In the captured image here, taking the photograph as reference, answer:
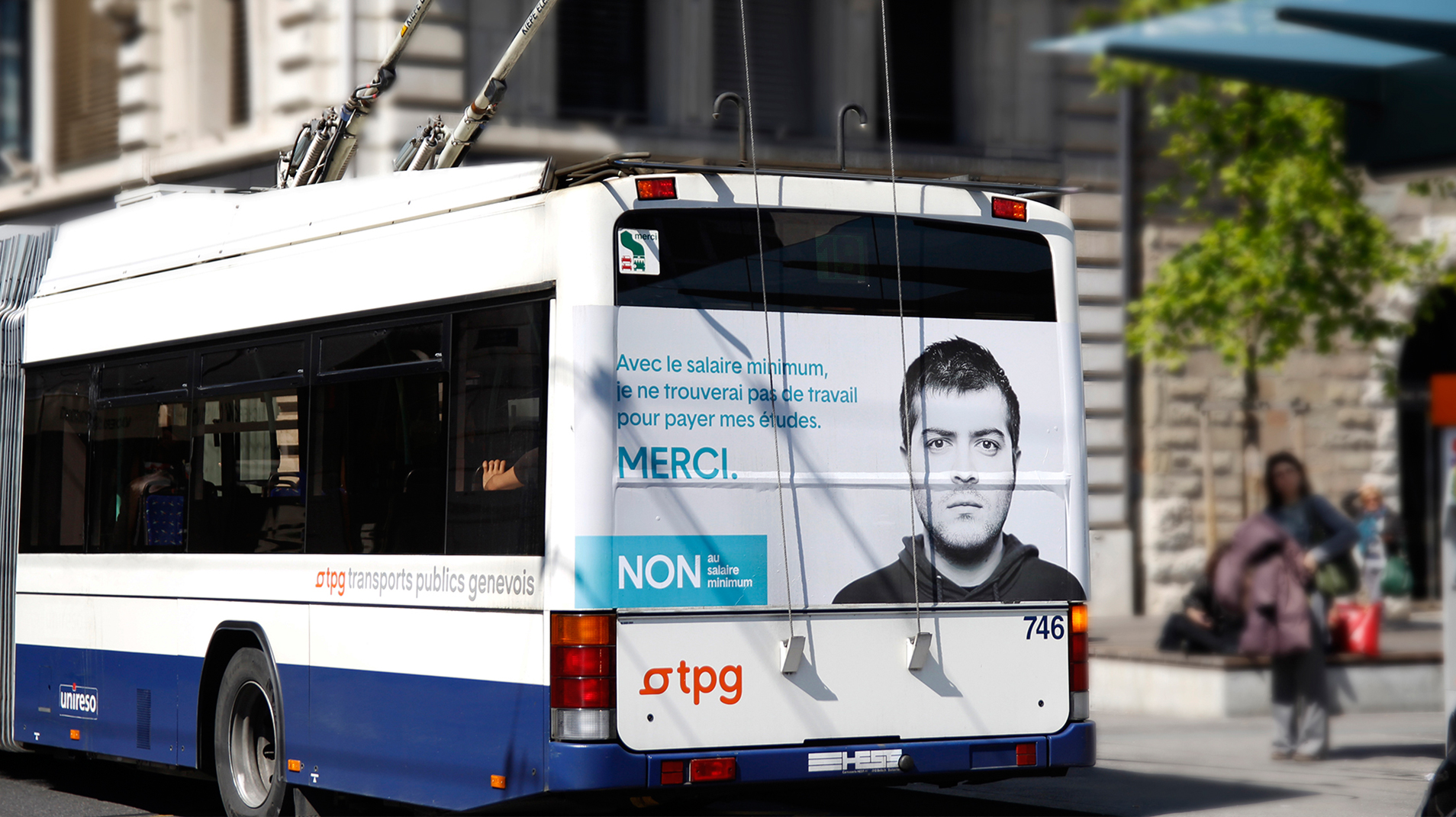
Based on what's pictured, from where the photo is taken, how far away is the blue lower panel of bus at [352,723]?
7.31 m

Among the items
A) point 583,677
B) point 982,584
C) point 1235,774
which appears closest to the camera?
point 583,677

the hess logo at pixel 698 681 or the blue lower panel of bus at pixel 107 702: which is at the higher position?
the hess logo at pixel 698 681

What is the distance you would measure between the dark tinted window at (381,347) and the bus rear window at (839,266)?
1074mm

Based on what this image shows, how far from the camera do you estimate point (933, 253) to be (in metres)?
7.94

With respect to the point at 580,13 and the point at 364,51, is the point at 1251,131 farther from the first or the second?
the point at 364,51

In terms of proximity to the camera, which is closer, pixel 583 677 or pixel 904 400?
pixel 583 677

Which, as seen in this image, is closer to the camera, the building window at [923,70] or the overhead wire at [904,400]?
the overhead wire at [904,400]

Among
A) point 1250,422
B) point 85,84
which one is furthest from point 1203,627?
point 85,84

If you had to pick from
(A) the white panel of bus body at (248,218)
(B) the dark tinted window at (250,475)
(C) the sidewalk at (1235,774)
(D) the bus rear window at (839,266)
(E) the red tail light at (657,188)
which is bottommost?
(C) the sidewalk at (1235,774)

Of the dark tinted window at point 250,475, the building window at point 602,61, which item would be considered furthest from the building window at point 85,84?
the dark tinted window at point 250,475

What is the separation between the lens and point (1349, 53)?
10289 mm

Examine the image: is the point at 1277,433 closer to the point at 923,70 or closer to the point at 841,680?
the point at 923,70

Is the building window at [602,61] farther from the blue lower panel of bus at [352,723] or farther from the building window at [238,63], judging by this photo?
the blue lower panel of bus at [352,723]

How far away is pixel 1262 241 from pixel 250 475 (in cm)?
1138
